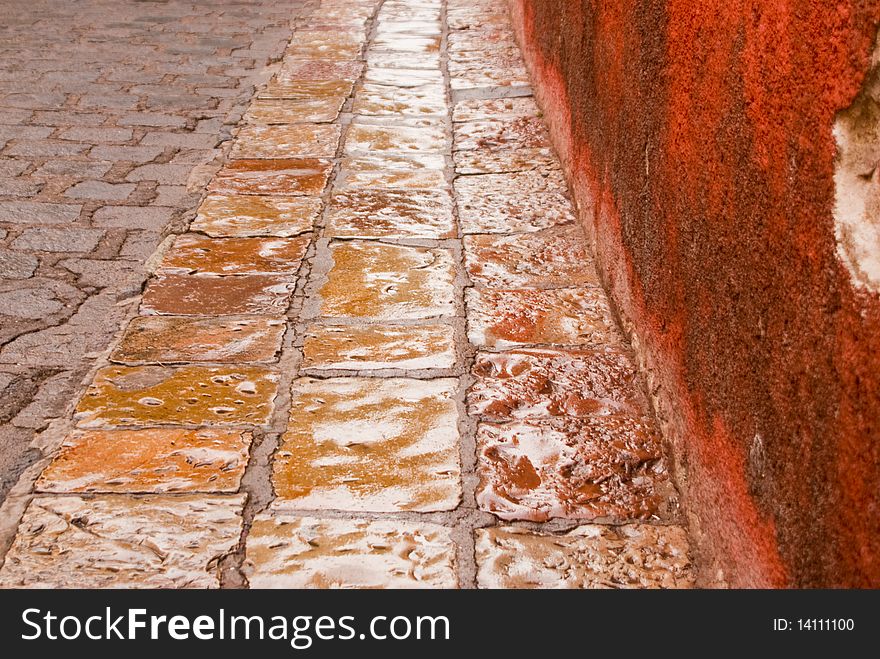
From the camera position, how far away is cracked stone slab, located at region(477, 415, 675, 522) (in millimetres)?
2344

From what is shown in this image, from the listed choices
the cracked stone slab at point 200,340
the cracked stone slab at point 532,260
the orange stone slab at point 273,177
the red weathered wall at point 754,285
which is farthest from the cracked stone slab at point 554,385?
the orange stone slab at point 273,177

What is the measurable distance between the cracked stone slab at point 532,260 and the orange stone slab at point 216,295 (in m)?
0.68

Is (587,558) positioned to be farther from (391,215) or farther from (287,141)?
(287,141)

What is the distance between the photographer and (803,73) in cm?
159

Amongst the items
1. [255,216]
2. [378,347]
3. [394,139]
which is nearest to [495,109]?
[394,139]

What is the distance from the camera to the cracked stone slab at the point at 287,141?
4855 mm

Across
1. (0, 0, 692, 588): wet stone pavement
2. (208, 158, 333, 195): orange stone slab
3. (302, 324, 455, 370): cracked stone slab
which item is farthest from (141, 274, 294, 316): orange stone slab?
(208, 158, 333, 195): orange stone slab

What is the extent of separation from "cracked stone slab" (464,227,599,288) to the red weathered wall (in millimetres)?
455

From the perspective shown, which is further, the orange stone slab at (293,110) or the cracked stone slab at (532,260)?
the orange stone slab at (293,110)

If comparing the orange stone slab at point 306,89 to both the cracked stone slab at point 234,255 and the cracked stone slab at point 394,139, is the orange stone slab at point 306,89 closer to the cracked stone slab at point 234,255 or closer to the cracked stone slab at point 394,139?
the cracked stone slab at point 394,139

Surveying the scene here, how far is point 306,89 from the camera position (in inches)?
234

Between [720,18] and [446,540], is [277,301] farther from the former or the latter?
[720,18]

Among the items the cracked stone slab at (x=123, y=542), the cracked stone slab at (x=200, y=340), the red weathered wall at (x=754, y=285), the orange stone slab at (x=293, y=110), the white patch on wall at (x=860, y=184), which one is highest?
the white patch on wall at (x=860, y=184)

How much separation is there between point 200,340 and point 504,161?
6.87ft
